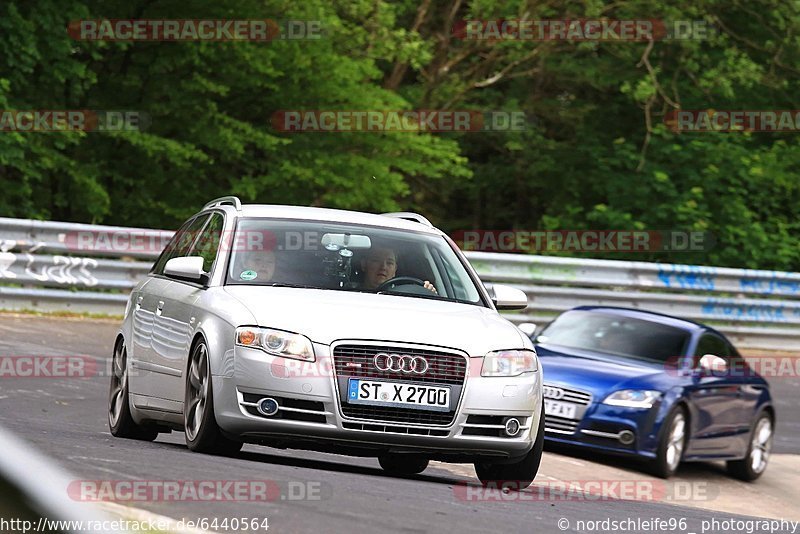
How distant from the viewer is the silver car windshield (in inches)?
357

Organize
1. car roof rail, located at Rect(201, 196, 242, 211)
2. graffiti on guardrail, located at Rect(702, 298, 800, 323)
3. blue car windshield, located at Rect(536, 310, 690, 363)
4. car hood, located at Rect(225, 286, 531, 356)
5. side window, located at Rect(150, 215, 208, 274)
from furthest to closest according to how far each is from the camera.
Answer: graffiti on guardrail, located at Rect(702, 298, 800, 323), blue car windshield, located at Rect(536, 310, 690, 363), side window, located at Rect(150, 215, 208, 274), car roof rail, located at Rect(201, 196, 242, 211), car hood, located at Rect(225, 286, 531, 356)

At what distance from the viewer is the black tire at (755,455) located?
50.9 ft

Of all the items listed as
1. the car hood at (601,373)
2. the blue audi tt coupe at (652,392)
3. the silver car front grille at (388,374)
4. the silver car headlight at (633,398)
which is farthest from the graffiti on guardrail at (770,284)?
the silver car front grille at (388,374)

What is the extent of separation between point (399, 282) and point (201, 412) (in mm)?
1481

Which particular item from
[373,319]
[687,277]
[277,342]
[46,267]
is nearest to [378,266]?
[373,319]

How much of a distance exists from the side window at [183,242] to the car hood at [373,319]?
55.1 inches

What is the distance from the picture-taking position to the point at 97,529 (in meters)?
2.42

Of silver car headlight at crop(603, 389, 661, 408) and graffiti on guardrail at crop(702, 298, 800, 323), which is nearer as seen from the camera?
silver car headlight at crop(603, 389, 661, 408)

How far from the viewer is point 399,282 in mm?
9266

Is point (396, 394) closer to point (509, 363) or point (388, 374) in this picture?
point (388, 374)

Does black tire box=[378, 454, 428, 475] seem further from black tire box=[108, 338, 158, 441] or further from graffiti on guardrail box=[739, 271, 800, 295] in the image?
graffiti on guardrail box=[739, 271, 800, 295]

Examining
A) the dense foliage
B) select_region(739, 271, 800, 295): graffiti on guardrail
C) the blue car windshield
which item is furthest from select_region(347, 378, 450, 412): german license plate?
the dense foliage

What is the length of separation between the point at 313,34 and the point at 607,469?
47.7 ft

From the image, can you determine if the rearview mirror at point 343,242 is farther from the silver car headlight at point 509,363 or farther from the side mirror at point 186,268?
the silver car headlight at point 509,363
